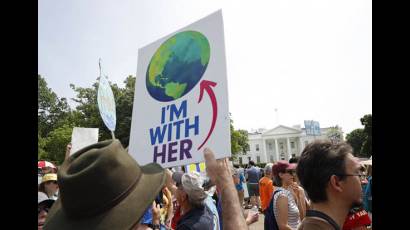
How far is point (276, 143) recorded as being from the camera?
377ft

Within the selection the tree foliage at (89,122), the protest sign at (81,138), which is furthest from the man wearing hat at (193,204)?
the tree foliage at (89,122)

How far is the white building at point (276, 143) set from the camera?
115 m

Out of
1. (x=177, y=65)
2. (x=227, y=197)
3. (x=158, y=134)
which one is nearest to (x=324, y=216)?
(x=227, y=197)

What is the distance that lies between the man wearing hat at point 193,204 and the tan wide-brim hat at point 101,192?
151cm

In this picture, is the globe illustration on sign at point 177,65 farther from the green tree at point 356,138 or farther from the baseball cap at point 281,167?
the green tree at point 356,138

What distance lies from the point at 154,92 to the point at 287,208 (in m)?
1.96

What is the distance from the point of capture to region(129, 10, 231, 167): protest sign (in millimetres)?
2453

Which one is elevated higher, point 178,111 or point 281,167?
point 178,111

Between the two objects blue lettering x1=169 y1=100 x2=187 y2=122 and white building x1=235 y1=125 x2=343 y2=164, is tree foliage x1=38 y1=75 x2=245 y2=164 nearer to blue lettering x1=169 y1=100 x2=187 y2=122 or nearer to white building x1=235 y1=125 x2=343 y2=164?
blue lettering x1=169 y1=100 x2=187 y2=122

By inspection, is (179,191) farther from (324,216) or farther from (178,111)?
(324,216)

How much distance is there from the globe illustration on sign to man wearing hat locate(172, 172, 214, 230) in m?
0.93

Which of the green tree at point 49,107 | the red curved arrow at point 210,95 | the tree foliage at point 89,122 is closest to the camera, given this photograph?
the red curved arrow at point 210,95

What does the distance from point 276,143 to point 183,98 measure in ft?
378
